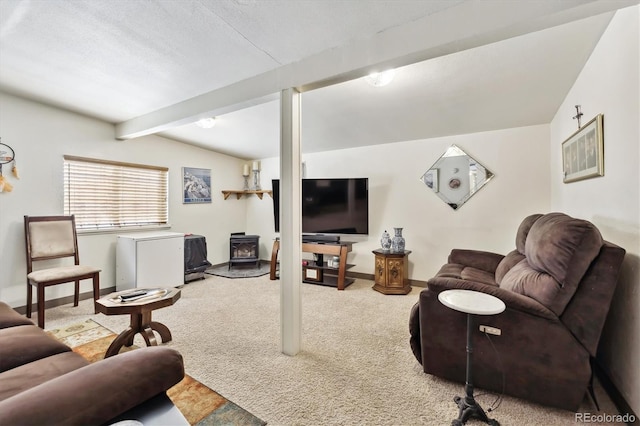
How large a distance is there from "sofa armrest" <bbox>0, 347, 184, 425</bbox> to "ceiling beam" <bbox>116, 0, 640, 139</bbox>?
6.23 ft

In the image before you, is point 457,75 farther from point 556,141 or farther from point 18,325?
point 18,325

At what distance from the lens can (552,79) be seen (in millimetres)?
2389

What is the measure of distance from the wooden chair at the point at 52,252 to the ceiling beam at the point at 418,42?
2.30m

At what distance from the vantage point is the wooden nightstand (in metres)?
3.67

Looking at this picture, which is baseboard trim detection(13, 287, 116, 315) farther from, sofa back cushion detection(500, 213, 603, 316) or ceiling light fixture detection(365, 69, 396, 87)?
sofa back cushion detection(500, 213, 603, 316)

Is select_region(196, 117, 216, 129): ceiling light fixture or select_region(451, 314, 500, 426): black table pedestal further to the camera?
select_region(196, 117, 216, 129): ceiling light fixture

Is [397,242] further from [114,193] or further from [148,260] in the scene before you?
[114,193]

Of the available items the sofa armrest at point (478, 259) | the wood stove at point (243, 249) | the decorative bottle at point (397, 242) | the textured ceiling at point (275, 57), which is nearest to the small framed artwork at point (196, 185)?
the wood stove at point (243, 249)

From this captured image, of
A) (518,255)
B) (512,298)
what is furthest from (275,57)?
(518,255)

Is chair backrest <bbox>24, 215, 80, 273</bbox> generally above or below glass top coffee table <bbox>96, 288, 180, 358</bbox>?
above

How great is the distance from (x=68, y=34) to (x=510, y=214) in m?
4.51

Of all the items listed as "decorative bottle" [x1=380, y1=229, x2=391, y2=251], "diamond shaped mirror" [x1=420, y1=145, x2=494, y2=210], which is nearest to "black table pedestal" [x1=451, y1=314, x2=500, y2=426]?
"decorative bottle" [x1=380, y1=229, x2=391, y2=251]

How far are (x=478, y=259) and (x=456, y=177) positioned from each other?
1.24 metres

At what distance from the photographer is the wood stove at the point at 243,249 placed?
497cm
